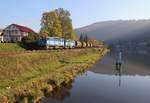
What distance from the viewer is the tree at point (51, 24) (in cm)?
10356

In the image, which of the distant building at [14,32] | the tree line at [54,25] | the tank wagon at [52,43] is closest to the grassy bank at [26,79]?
the tank wagon at [52,43]

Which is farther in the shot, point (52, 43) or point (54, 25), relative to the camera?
point (54, 25)

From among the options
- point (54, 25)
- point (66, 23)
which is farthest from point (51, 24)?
point (66, 23)

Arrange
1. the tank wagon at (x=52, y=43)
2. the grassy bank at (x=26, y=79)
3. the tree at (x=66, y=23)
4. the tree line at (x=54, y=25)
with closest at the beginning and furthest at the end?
the grassy bank at (x=26, y=79) → the tank wagon at (x=52, y=43) → the tree line at (x=54, y=25) → the tree at (x=66, y=23)

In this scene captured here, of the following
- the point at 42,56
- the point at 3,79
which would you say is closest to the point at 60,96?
the point at 3,79

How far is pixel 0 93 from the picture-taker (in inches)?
982

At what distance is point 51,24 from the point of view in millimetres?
104750

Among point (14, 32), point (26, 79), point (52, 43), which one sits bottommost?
point (26, 79)

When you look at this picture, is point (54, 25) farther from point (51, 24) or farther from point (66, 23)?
point (66, 23)

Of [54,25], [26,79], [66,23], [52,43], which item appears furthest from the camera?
[66,23]

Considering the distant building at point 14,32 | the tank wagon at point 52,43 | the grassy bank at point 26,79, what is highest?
the distant building at point 14,32

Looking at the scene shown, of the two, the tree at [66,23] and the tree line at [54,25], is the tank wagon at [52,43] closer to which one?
the tree line at [54,25]

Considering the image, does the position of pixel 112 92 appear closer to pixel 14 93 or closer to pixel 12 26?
pixel 14 93

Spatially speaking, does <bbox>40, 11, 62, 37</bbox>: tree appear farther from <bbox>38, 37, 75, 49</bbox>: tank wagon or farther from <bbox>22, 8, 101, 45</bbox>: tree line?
<bbox>38, 37, 75, 49</bbox>: tank wagon
